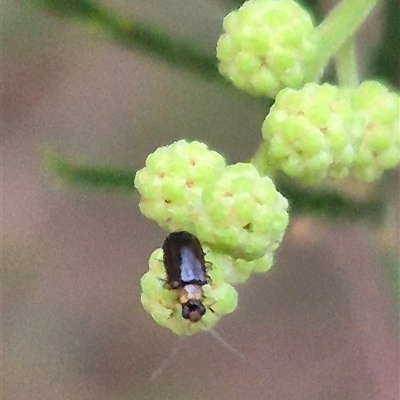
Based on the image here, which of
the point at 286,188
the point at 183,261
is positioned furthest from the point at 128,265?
the point at 183,261

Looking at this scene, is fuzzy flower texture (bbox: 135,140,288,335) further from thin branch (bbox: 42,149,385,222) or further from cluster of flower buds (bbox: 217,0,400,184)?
thin branch (bbox: 42,149,385,222)

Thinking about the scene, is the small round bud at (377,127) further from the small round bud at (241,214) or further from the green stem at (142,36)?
the green stem at (142,36)

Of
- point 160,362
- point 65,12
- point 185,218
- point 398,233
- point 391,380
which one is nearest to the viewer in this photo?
point 185,218

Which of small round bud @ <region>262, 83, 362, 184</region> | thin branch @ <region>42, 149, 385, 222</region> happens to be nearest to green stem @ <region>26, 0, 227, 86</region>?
thin branch @ <region>42, 149, 385, 222</region>

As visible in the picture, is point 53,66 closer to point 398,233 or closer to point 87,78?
point 87,78

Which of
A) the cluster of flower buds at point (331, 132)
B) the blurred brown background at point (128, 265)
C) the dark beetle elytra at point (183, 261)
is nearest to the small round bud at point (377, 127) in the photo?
the cluster of flower buds at point (331, 132)

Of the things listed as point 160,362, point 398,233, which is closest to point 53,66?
point 160,362
